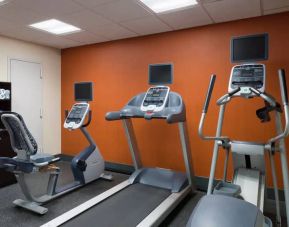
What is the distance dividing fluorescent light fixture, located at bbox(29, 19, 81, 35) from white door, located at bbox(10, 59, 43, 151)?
1113mm

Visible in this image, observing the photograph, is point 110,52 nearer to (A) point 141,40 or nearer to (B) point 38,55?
(A) point 141,40

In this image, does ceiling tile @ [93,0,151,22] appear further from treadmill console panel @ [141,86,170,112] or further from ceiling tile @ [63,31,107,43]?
treadmill console panel @ [141,86,170,112]

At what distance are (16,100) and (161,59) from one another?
9.81 feet

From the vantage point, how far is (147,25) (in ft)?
12.6

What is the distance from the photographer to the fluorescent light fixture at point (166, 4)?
3020 millimetres

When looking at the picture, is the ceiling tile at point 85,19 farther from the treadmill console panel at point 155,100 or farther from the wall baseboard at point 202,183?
the wall baseboard at point 202,183

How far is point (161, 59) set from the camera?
14.0 ft

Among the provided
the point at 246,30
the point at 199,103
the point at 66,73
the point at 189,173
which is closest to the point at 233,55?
the point at 246,30

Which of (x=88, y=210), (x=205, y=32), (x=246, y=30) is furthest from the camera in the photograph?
(x=205, y=32)

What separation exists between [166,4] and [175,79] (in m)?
1.34

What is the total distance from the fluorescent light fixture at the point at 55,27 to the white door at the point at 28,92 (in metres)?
1.11

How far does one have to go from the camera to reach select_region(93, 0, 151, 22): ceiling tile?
9.92 ft

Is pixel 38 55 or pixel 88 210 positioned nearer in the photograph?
pixel 88 210

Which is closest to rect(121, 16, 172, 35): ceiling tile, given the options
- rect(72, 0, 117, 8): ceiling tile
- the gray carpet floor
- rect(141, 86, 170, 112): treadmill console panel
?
rect(72, 0, 117, 8): ceiling tile
